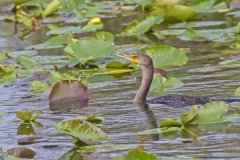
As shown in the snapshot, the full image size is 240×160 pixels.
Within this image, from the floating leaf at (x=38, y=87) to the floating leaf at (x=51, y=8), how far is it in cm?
656

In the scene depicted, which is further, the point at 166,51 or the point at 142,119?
the point at 166,51

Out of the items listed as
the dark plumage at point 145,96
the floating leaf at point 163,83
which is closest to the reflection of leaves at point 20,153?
the dark plumage at point 145,96

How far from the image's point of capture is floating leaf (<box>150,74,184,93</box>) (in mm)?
10445

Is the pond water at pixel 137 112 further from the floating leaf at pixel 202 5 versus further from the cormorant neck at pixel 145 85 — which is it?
the floating leaf at pixel 202 5

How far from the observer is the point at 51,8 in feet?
57.0

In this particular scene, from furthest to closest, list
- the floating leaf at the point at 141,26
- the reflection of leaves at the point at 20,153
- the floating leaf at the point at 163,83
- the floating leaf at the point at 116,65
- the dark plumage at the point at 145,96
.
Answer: the floating leaf at the point at 141,26
the floating leaf at the point at 116,65
the floating leaf at the point at 163,83
the dark plumage at the point at 145,96
the reflection of leaves at the point at 20,153

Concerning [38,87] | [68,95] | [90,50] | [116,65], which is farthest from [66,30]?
[68,95]

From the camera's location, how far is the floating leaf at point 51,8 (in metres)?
17.3

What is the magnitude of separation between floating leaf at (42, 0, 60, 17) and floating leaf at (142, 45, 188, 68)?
625cm

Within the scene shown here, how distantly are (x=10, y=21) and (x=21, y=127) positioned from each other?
29.7ft

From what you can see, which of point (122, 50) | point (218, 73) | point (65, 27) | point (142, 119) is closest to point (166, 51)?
point (218, 73)

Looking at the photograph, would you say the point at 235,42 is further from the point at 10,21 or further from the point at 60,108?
the point at 10,21

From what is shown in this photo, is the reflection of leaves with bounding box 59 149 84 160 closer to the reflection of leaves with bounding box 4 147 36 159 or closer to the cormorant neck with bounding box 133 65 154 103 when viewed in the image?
the reflection of leaves with bounding box 4 147 36 159

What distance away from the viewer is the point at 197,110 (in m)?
8.33
